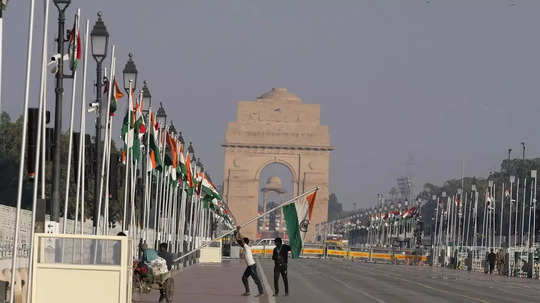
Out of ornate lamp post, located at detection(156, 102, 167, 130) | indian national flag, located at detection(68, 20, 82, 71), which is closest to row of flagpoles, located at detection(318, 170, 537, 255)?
ornate lamp post, located at detection(156, 102, 167, 130)

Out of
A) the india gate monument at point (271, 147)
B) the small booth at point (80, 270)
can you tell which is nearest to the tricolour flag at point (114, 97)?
the small booth at point (80, 270)

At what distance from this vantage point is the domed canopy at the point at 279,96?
577 ft

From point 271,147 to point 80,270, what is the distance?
514ft

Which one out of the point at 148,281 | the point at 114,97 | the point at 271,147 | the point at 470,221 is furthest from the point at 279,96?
the point at 148,281

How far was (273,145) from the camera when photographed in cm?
17375

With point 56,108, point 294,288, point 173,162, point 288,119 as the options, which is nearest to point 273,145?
point 288,119

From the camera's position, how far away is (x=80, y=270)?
17.7 meters

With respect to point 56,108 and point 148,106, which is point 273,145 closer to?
point 148,106

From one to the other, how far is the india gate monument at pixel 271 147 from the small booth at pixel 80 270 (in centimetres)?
15380

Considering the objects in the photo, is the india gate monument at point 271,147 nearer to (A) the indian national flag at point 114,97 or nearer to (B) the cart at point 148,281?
(A) the indian national flag at point 114,97

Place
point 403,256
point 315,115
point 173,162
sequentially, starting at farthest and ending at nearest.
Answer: point 315,115, point 403,256, point 173,162

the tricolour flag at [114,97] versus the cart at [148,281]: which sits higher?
the tricolour flag at [114,97]

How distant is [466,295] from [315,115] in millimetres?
137933

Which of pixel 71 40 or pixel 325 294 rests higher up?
pixel 71 40
